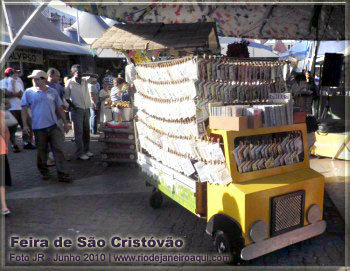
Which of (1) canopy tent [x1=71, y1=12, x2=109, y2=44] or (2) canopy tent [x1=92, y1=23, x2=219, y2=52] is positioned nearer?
(2) canopy tent [x1=92, y1=23, x2=219, y2=52]

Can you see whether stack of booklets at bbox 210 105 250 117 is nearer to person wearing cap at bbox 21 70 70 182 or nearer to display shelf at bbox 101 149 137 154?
person wearing cap at bbox 21 70 70 182

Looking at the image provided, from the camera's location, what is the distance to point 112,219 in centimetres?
437

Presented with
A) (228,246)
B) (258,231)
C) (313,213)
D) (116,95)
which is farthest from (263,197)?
(116,95)

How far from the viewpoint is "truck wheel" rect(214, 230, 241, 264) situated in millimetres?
3035

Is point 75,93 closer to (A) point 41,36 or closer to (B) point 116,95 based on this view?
(B) point 116,95

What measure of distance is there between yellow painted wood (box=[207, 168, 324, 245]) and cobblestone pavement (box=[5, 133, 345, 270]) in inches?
18.1

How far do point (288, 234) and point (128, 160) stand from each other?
13.4 feet

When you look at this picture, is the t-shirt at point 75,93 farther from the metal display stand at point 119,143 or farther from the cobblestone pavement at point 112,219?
the cobblestone pavement at point 112,219

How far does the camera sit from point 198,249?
355 cm

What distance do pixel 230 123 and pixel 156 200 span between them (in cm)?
206

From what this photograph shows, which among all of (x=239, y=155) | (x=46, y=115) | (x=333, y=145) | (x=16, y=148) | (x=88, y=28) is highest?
(x=88, y=28)

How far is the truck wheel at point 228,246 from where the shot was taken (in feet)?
9.96

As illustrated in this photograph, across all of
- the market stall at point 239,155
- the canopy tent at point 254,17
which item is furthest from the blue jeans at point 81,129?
the market stall at point 239,155

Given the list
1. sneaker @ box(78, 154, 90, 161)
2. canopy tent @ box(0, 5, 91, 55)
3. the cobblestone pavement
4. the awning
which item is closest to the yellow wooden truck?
the cobblestone pavement
